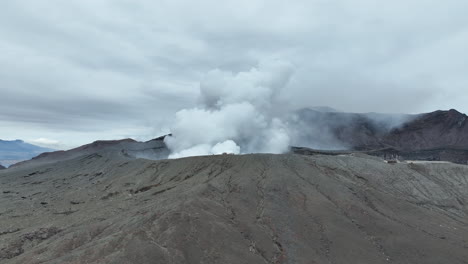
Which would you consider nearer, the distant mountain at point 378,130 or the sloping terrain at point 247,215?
the sloping terrain at point 247,215

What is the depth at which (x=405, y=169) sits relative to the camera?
54.5 meters

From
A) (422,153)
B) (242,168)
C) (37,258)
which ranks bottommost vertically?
(37,258)

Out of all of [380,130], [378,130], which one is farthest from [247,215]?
[380,130]

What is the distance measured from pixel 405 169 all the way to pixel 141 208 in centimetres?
4236

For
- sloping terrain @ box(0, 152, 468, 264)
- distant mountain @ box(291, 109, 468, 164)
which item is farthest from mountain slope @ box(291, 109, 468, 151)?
sloping terrain @ box(0, 152, 468, 264)

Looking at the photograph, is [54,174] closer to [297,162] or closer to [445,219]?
[297,162]

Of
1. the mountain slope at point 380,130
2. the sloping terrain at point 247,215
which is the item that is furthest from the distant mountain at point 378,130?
the sloping terrain at point 247,215

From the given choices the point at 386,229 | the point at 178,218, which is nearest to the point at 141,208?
the point at 178,218

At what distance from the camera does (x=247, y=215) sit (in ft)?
107

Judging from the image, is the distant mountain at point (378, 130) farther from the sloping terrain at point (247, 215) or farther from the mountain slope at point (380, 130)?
the sloping terrain at point (247, 215)

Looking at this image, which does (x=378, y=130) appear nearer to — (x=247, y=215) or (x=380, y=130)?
(x=380, y=130)

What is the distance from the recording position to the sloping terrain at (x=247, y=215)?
87.2ft

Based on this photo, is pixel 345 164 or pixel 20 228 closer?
pixel 20 228

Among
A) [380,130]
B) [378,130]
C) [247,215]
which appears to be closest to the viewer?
[247,215]
